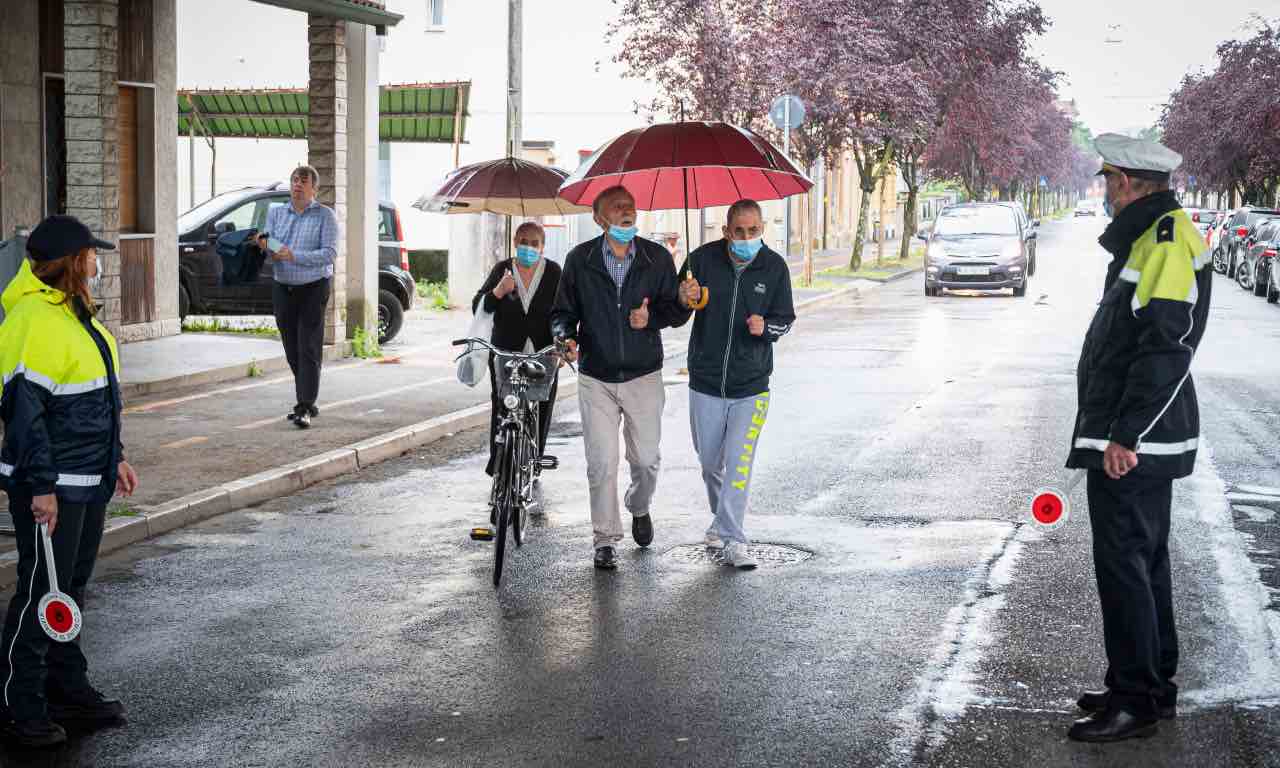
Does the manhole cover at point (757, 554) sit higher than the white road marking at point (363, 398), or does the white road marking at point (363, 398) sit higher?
the white road marking at point (363, 398)

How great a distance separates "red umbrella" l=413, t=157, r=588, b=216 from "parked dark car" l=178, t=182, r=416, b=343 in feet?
29.1

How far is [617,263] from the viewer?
26.8ft

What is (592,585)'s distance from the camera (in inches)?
305

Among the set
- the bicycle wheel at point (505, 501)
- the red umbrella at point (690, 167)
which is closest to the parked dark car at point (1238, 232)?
the red umbrella at point (690, 167)

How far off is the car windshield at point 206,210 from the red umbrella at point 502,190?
9.90m

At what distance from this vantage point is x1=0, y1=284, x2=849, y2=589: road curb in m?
8.62

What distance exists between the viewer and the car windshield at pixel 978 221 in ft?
106

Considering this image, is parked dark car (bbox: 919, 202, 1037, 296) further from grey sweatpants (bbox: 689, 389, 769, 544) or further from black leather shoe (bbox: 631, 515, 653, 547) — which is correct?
grey sweatpants (bbox: 689, 389, 769, 544)

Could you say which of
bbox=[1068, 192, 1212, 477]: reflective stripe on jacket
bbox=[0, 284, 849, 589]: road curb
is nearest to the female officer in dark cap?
bbox=[0, 284, 849, 589]: road curb

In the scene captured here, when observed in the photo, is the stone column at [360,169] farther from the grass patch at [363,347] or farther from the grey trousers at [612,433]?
the grey trousers at [612,433]

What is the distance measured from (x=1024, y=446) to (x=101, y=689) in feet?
26.0

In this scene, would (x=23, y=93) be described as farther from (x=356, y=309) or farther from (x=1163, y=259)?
(x=1163, y=259)

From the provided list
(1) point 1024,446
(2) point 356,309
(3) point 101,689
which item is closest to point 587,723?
(3) point 101,689

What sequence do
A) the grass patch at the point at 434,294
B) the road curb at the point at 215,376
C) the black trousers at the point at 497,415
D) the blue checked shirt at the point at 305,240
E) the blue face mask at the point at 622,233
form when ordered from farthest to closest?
the grass patch at the point at 434,294, the road curb at the point at 215,376, the blue checked shirt at the point at 305,240, the black trousers at the point at 497,415, the blue face mask at the point at 622,233
